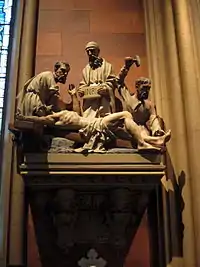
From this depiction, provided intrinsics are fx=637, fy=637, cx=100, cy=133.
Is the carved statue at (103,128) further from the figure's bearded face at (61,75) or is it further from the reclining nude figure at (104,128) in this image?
the figure's bearded face at (61,75)

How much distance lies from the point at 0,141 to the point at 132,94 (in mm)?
1178

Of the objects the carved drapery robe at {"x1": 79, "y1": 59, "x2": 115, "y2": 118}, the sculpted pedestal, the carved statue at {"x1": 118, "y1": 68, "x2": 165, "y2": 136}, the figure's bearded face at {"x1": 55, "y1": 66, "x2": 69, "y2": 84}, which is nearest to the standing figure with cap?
the carved drapery robe at {"x1": 79, "y1": 59, "x2": 115, "y2": 118}

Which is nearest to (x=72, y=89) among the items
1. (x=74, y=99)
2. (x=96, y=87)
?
(x=74, y=99)

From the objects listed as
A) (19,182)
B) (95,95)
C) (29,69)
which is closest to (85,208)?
(19,182)

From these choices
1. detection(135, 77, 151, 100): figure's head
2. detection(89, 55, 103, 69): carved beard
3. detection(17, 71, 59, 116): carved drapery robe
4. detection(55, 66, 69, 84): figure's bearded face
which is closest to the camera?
detection(17, 71, 59, 116): carved drapery robe

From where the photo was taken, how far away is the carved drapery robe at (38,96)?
4633 mm

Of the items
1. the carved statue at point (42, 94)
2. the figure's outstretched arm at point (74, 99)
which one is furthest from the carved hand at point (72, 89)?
the carved statue at point (42, 94)

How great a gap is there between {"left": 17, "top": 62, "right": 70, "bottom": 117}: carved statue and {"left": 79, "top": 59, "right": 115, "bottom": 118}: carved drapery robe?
0.22 meters

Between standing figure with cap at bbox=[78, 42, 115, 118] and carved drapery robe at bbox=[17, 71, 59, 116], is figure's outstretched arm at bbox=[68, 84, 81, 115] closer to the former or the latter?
standing figure with cap at bbox=[78, 42, 115, 118]

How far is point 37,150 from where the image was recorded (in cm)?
458

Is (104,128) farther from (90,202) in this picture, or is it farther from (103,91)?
(90,202)

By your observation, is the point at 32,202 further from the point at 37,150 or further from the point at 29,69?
the point at 29,69

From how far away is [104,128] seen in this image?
4668mm

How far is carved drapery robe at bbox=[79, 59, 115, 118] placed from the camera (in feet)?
16.2
